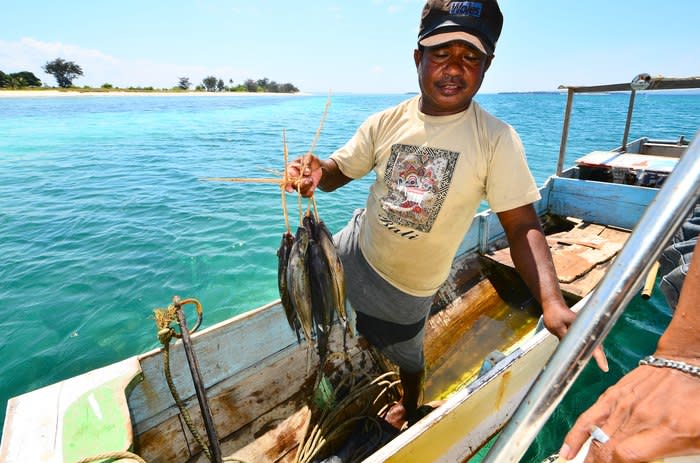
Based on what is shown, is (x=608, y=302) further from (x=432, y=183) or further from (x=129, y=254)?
(x=129, y=254)

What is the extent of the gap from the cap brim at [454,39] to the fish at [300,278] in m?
1.30

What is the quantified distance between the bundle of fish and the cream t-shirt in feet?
1.91

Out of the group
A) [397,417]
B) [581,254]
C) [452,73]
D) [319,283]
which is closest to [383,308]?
[319,283]

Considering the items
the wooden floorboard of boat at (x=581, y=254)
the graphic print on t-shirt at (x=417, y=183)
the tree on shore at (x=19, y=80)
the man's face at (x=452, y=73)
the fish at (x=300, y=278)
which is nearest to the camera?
the fish at (x=300, y=278)

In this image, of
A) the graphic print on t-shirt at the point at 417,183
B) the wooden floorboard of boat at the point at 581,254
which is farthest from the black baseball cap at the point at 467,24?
the wooden floorboard of boat at the point at 581,254

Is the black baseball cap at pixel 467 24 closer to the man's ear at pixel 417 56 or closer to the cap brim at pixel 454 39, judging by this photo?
the cap brim at pixel 454 39

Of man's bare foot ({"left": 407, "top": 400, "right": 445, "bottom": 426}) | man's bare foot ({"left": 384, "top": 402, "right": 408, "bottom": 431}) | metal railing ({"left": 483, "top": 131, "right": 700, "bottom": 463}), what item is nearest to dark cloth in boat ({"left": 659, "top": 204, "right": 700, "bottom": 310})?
metal railing ({"left": 483, "top": 131, "right": 700, "bottom": 463})

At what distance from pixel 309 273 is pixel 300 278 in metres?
0.07

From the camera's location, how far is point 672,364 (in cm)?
91

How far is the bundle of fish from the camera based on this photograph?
79.6 inches

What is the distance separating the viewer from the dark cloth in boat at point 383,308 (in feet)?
8.91

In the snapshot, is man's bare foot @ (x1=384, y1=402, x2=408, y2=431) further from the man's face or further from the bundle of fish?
the man's face

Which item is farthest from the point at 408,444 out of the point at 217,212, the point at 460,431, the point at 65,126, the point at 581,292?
the point at 65,126

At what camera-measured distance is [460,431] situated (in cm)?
287
